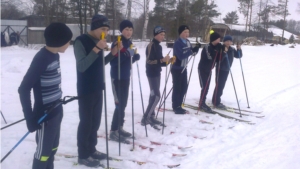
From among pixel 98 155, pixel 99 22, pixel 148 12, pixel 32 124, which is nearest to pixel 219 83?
pixel 98 155

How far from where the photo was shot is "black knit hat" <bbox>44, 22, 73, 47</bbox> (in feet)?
8.09

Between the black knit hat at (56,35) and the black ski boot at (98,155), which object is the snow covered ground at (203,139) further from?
the black knit hat at (56,35)

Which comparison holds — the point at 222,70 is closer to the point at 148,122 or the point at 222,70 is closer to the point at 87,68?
the point at 148,122

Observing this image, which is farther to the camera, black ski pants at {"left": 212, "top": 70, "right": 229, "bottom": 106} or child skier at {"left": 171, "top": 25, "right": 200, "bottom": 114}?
black ski pants at {"left": 212, "top": 70, "right": 229, "bottom": 106}

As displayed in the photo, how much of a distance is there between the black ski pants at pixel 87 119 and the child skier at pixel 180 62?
2353 mm

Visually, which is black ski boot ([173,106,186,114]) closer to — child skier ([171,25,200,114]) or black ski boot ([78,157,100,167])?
child skier ([171,25,200,114])

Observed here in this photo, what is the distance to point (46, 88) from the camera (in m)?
2.46

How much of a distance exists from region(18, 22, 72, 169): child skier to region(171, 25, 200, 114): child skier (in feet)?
9.55

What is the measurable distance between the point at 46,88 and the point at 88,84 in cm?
67

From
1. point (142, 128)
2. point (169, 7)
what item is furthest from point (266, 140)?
point (169, 7)

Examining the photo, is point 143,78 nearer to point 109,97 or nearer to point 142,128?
point 109,97

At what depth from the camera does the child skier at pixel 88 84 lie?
9.84 feet

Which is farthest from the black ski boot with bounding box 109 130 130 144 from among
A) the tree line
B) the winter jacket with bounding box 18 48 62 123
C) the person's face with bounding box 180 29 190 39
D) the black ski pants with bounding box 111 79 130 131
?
the tree line

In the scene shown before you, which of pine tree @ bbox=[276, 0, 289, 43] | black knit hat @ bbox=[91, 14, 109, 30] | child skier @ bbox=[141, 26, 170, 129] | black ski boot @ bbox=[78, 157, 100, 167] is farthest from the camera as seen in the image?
pine tree @ bbox=[276, 0, 289, 43]
